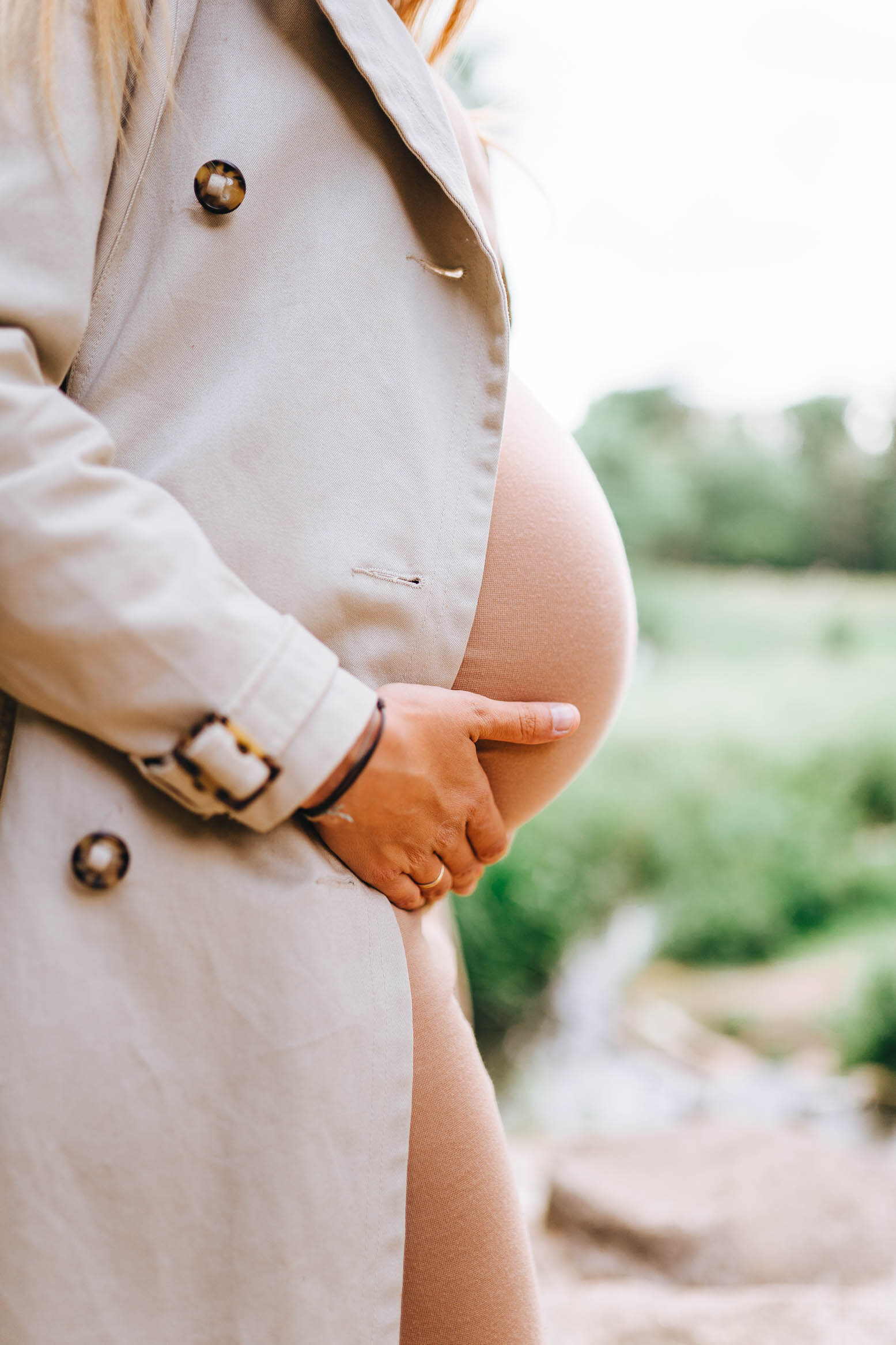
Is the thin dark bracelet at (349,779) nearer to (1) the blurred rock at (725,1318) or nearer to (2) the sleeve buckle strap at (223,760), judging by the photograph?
(2) the sleeve buckle strap at (223,760)

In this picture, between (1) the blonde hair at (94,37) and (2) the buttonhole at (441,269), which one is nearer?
(1) the blonde hair at (94,37)

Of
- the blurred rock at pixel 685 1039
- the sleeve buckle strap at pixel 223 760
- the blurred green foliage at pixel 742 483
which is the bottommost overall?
the blurred rock at pixel 685 1039

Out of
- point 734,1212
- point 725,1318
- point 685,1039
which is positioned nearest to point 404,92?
point 725,1318

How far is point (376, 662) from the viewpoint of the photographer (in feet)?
2.00

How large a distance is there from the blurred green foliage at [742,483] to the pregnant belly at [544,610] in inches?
86.1

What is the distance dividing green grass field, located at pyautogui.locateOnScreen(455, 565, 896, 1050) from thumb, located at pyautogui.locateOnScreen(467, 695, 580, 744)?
206 centimetres

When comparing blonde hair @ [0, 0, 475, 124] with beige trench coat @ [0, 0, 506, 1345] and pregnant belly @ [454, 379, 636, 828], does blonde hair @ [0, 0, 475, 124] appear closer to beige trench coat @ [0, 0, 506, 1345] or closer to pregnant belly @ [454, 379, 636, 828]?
beige trench coat @ [0, 0, 506, 1345]

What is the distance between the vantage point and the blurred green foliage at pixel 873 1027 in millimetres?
2408

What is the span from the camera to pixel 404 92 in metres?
0.63

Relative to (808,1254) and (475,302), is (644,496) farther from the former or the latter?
(475,302)

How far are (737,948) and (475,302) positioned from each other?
254cm

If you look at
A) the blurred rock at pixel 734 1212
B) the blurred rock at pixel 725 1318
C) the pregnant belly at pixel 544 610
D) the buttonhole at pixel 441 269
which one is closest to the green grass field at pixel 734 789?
the blurred rock at pixel 734 1212

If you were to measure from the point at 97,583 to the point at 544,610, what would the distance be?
1.07 feet

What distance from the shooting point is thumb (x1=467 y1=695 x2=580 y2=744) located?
24.8 inches
